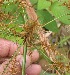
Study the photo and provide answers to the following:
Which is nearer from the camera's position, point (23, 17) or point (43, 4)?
point (43, 4)

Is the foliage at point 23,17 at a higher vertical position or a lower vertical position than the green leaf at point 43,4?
lower

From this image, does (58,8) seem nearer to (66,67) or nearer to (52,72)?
(66,67)

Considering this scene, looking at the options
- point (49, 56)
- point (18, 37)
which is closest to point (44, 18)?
point (49, 56)

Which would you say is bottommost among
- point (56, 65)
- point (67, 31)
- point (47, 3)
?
point (67, 31)

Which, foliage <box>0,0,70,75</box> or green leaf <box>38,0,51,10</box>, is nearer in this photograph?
foliage <box>0,0,70,75</box>

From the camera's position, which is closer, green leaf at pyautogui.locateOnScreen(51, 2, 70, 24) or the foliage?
the foliage

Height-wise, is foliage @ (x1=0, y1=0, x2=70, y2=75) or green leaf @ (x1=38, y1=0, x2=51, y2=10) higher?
green leaf @ (x1=38, y1=0, x2=51, y2=10)

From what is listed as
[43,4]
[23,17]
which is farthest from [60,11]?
[23,17]

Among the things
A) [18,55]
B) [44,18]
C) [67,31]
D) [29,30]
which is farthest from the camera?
[67,31]

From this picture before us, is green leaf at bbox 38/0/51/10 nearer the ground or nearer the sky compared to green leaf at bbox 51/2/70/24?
nearer the sky

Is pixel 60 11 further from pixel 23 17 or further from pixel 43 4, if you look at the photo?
pixel 23 17

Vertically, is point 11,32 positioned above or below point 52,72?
above
